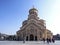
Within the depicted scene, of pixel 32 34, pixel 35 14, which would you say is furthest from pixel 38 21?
pixel 32 34

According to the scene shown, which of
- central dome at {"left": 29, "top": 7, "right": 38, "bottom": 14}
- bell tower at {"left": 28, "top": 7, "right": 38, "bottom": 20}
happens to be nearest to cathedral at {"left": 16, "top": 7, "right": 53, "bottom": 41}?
bell tower at {"left": 28, "top": 7, "right": 38, "bottom": 20}

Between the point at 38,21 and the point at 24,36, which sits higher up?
the point at 38,21

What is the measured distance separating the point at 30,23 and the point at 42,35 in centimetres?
739

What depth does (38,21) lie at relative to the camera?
68.6 metres

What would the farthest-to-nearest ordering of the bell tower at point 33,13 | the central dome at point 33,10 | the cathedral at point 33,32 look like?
the central dome at point 33,10 → the bell tower at point 33,13 → the cathedral at point 33,32

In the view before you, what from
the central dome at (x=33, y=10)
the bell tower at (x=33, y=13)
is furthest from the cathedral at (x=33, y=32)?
the central dome at (x=33, y=10)

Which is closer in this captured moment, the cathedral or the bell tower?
the cathedral

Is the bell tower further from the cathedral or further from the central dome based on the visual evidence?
the cathedral

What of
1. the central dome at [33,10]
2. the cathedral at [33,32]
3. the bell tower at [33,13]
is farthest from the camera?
the central dome at [33,10]

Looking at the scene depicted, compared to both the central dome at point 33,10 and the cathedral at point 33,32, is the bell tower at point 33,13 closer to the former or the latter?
the central dome at point 33,10

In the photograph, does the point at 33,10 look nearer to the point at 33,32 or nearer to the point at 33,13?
the point at 33,13

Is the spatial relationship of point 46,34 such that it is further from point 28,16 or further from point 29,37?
point 28,16

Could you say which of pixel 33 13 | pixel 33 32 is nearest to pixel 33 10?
pixel 33 13

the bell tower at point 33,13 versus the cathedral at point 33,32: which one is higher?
the bell tower at point 33,13
